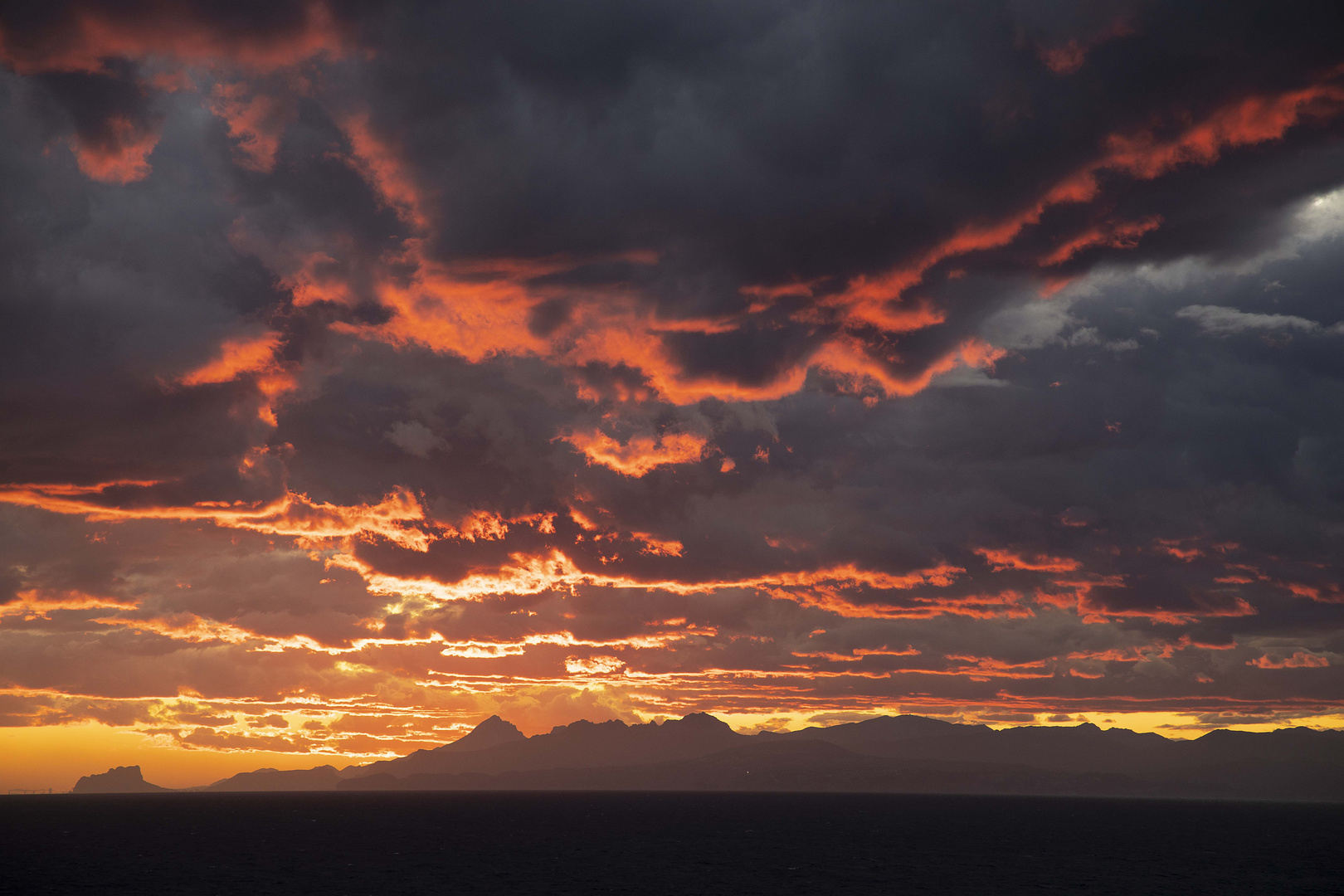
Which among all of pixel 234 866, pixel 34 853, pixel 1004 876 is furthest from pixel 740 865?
pixel 34 853

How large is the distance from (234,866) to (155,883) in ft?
79.3

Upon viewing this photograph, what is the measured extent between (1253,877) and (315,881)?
156341 mm

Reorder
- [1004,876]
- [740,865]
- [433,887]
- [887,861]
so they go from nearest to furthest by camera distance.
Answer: [433,887]
[1004,876]
[740,865]
[887,861]

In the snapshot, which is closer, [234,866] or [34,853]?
[234,866]

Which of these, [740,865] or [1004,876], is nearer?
[1004,876]

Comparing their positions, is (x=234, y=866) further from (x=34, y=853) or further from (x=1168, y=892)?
(x=1168, y=892)

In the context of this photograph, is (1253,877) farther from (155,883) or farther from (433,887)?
(155,883)

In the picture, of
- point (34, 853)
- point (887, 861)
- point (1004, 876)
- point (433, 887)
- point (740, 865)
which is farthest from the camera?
point (34, 853)

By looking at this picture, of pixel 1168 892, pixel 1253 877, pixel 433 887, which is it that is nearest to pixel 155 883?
pixel 433 887

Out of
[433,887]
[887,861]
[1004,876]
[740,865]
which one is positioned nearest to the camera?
[433,887]

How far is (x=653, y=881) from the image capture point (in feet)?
464

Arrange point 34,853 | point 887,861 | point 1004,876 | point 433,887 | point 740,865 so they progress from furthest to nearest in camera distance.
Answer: point 34,853
point 887,861
point 740,865
point 1004,876
point 433,887

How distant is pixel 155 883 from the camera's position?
453 feet

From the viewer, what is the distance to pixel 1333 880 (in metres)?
163
